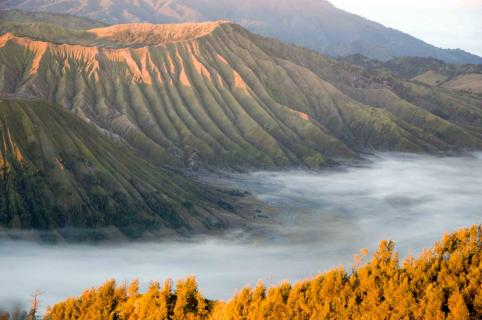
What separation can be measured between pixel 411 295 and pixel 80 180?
427 feet

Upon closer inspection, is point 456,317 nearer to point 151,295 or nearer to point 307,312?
point 307,312

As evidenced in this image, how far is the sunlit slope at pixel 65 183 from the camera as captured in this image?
557 feet

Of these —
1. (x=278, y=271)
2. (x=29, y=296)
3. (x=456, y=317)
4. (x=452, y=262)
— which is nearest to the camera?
(x=456, y=317)

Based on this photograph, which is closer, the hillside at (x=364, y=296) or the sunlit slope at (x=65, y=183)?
the hillside at (x=364, y=296)

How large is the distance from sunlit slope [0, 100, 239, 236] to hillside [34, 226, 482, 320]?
292 ft

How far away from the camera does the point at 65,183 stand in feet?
581

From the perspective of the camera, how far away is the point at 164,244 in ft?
598

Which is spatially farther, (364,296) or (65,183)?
(65,183)

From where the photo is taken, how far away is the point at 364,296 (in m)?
77.6

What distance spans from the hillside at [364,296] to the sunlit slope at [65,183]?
89.0 meters

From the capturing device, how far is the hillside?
71812 millimetres

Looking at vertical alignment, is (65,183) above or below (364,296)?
above

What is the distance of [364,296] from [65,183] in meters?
121

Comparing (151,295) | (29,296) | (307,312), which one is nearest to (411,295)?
(307,312)
